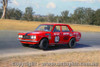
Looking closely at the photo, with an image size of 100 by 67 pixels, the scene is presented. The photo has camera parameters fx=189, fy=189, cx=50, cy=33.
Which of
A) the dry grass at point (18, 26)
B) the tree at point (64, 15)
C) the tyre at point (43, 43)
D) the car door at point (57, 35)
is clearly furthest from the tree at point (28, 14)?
the tyre at point (43, 43)

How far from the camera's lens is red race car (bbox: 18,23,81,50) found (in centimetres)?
1034

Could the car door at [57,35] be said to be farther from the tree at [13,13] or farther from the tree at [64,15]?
the tree at [64,15]

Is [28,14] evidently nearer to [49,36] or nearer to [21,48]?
[21,48]

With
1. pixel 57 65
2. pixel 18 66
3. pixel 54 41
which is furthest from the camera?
pixel 54 41

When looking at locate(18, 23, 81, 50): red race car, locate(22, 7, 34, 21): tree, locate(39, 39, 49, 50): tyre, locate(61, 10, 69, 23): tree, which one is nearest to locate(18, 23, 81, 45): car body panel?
locate(18, 23, 81, 50): red race car

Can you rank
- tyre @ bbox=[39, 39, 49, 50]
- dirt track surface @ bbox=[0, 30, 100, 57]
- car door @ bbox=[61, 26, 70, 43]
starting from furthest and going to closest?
car door @ bbox=[61, 26, 70, 43]
tyre @ bbox=[39, 39, 49, 50]
dirt track surface @ bbox=[0, 30, 100, 57]

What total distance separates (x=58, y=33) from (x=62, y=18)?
56.4m

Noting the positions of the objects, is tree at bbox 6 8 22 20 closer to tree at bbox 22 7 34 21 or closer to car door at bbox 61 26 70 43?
tree at bbox 22 7 34 21

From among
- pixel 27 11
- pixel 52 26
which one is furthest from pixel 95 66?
pixel 27 11

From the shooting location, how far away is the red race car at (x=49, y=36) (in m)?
10.3

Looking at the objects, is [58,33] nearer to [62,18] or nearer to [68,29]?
[68,29]

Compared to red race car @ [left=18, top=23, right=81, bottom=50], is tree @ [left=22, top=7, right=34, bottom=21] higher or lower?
higher

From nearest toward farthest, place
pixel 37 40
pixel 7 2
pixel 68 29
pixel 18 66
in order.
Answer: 1. pixel 18 66
2. pixel 37 40
3. pixel 68 29
4. pixel 7 2

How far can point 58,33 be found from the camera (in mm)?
11305
